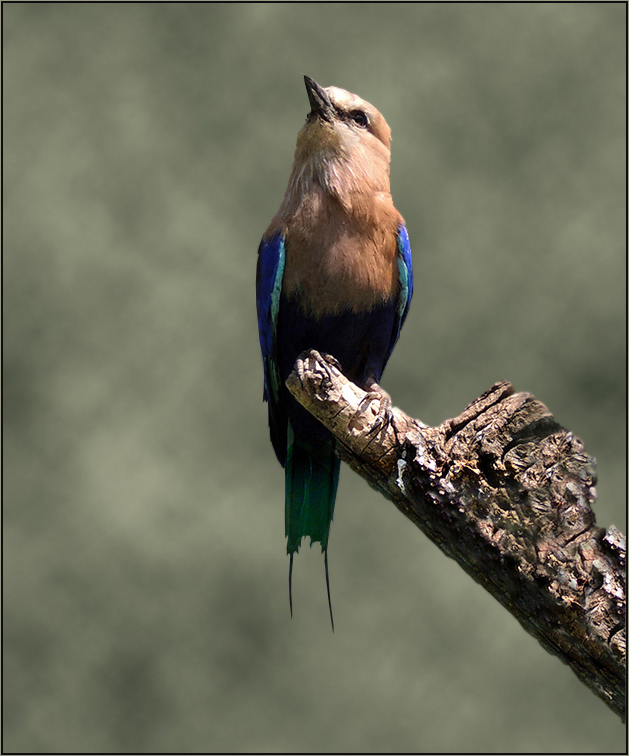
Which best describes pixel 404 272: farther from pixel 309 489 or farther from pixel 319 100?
pixel 309 489

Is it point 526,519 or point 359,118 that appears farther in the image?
point 359,118

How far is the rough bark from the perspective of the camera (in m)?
2.16

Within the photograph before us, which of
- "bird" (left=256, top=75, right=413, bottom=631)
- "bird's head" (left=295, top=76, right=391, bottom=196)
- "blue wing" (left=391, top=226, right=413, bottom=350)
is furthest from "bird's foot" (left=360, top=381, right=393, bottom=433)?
"bird's head" (left=295, top=76, right=391, bottom=196)

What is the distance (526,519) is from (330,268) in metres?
1.19

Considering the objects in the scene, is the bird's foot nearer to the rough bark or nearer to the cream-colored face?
the rough bark

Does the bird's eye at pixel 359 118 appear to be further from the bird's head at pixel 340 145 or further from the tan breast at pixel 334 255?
the tan breast at pixel 334 255

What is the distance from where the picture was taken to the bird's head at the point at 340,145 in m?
2.84

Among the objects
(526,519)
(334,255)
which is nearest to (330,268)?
(334,255)

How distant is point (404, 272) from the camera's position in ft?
9.70

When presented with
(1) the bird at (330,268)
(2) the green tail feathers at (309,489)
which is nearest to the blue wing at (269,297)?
(1) the bird at (330,268)

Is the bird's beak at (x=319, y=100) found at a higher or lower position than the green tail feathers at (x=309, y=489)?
higher

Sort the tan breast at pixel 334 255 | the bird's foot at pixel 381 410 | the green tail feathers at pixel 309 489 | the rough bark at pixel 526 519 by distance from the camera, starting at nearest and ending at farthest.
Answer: the rough bark at pixel 526 519 < the bird's foot at pixel 381 410 < the tan breast at pixel 334 255 < the green tail feathers at pixel 309 489

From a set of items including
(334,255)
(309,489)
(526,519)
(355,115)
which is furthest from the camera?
(309,489)

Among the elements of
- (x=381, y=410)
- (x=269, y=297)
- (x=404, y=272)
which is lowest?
(x=381, y=410)
